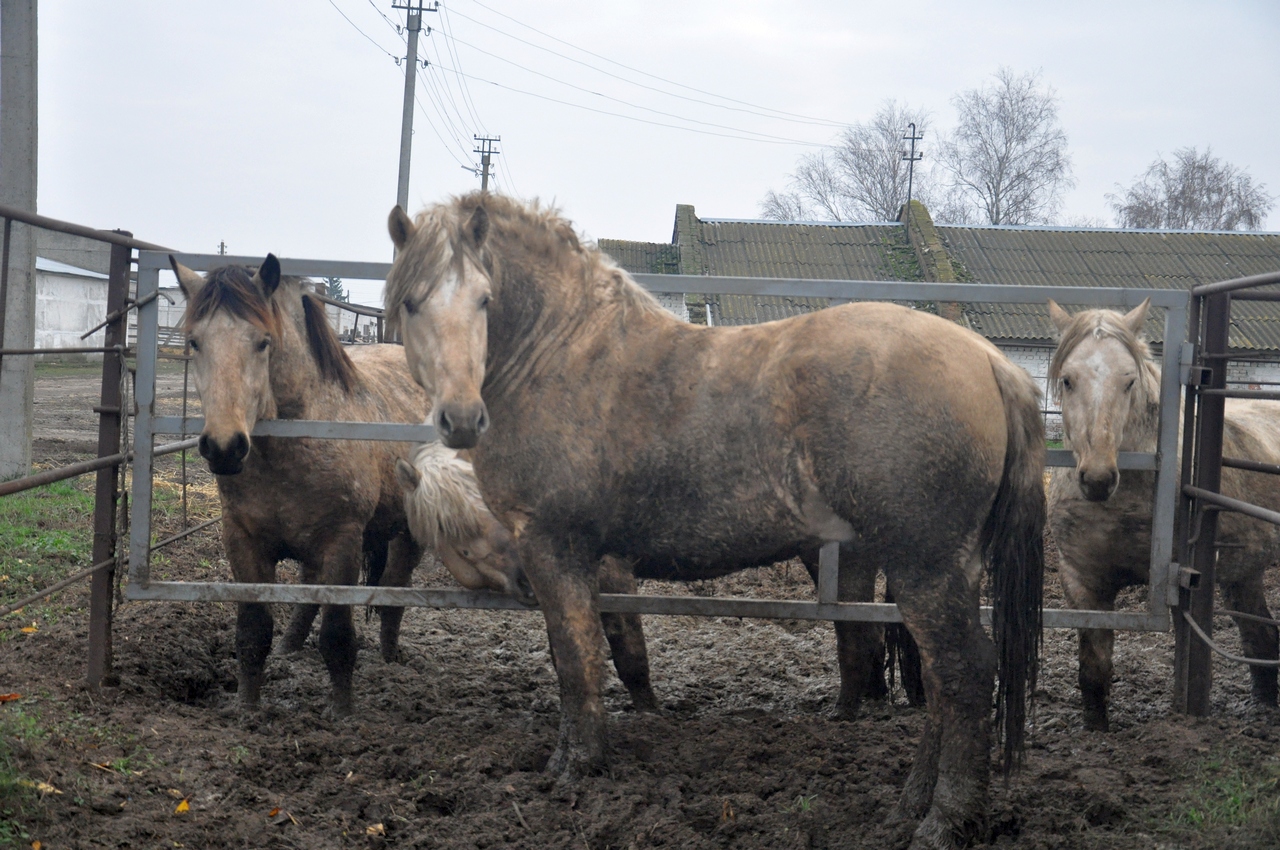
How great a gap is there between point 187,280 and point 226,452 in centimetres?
84

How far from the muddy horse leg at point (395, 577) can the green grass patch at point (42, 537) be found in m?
1.99

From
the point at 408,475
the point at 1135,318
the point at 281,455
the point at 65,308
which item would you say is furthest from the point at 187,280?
the point at 65,308

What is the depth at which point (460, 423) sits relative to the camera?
115 inches

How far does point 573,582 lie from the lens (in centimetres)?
339

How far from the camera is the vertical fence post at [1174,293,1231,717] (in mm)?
4012

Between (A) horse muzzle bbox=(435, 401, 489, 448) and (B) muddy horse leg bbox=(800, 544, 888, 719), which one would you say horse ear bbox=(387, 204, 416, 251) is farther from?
(B) muddy horse leg bbox=(800, 544, 888, 719)

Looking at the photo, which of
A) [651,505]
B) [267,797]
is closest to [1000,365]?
[651,505]

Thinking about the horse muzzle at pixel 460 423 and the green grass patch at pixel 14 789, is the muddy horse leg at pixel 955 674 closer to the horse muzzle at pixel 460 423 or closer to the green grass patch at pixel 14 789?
the horse muzzle at pixel 460 423

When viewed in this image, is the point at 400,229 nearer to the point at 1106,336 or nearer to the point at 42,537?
the point at 1106,336

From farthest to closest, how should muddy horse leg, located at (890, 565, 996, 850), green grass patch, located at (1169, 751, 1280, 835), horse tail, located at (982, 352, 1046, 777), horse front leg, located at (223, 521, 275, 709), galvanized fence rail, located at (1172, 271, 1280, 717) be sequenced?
1. horse front leg, located at (223, 521, 275, 709)
2. galvanized fence rail, located at (1172, 271, 1280, 717)
3. horse tail, located at (982, 352, 1046, 777)
4. muddy horse leg, located at (890, 565, 996, 850)
5. green grass patch, located at (1169, 751, 1280, 835)

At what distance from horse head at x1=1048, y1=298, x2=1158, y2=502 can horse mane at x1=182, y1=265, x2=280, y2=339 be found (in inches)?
132

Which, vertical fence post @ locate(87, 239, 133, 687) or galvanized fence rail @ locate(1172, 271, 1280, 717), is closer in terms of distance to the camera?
galvanized fence rail @ locate(1172, 271, 1280, 717)

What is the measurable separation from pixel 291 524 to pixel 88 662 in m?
1.03

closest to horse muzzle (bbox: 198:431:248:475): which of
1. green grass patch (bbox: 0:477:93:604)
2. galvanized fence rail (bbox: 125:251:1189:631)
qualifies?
galvanized fence rail (bbox: 125:251:1189:631)
